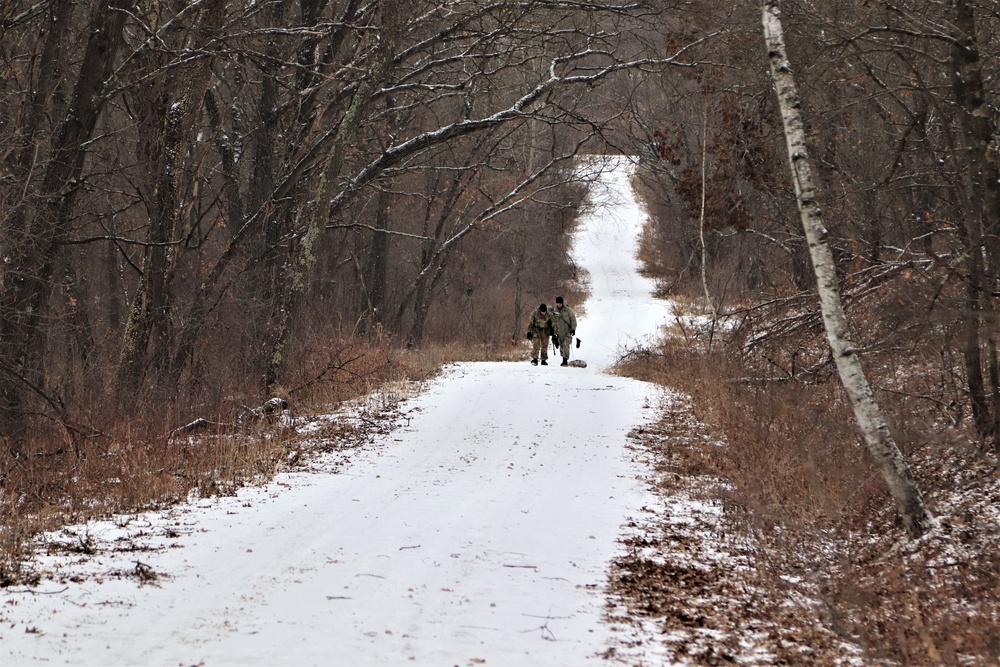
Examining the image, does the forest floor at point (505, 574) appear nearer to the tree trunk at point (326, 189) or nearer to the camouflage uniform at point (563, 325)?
the tree trunk at point (326, 189)

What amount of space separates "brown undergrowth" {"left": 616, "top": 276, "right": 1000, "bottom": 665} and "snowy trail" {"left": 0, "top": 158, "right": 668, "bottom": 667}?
0.68 metres

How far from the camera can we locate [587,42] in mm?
15297

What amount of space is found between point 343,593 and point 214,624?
0.87m

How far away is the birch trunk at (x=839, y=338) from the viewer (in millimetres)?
6844

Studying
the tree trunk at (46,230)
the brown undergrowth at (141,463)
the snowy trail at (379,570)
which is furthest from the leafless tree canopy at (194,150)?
the snowy trail at (379,570)

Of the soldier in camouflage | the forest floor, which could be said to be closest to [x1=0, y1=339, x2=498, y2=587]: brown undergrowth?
the forest floor

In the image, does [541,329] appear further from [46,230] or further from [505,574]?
[505,574]

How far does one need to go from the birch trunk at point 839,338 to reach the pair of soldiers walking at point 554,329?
14.4 meters

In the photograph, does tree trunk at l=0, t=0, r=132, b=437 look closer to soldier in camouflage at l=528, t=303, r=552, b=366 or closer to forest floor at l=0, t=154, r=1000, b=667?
forest floor at l=0, t=154, r=1000, b=667

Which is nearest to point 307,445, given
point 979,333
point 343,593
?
point 343,593

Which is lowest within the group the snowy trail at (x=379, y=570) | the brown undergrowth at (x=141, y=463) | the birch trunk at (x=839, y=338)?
the snowy trail at (x=379, y=570)

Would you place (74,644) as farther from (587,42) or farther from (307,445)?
(587,42)

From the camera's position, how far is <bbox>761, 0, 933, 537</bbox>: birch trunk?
6844 millimetres

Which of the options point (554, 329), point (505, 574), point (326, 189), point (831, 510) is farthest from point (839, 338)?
point (554, 329)
